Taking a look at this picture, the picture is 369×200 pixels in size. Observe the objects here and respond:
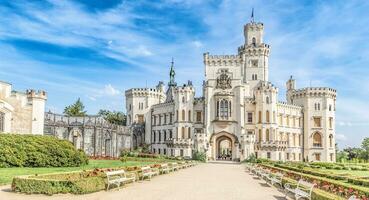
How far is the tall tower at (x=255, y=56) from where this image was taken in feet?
253

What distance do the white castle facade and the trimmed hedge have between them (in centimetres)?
3808

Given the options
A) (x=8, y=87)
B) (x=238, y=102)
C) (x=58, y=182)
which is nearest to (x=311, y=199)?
(x=58, y=182)

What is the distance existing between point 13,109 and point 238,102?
39.3 meters

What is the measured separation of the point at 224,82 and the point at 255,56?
9.47 m

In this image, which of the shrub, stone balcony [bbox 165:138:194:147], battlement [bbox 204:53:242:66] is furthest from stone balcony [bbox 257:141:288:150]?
battlement [bbox 204:53:242:66]

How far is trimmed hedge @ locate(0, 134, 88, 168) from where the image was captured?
93.8 feet

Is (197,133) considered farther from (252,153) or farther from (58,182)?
(58,182)

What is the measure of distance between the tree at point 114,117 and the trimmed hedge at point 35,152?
66032 millimetres

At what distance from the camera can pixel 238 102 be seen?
71000 millimetres

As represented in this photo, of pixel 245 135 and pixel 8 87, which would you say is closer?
pixel 8 87

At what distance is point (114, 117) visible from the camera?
326 feet

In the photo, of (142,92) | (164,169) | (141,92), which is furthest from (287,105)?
(164,169)

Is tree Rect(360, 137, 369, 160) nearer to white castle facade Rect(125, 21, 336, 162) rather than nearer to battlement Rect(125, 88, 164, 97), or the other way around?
white castle facade Rect(125, 21, 336, 162)

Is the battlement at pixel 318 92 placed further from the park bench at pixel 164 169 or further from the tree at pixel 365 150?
the park bench at pixel 164 169
